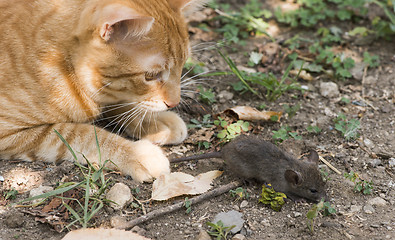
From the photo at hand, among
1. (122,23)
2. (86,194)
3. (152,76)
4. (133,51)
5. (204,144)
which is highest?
(122,23)

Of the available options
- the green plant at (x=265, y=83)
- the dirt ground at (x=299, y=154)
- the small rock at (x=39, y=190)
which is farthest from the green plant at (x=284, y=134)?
the small rock at (x=39, y=190)

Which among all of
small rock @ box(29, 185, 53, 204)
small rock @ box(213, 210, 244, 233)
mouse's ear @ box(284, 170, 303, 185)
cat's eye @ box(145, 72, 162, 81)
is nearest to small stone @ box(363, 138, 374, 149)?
mouse's ear @ box(284, 170, 303, 185)

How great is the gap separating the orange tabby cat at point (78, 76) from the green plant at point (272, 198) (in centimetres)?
79

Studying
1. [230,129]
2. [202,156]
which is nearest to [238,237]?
[202,156]

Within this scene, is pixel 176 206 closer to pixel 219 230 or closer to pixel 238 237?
pixel 219 230

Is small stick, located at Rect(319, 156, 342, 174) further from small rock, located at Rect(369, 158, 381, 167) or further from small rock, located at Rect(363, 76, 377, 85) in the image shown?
small rock, located at Rect(363, 76, 377, 85)

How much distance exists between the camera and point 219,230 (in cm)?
293

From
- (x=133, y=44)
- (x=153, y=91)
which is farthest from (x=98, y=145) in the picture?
(x=133, y=44)

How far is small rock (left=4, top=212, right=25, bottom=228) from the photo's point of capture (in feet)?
9.53

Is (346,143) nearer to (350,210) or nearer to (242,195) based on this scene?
(350,210)

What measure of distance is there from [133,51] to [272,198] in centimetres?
144

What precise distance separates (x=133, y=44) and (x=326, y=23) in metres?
3.39

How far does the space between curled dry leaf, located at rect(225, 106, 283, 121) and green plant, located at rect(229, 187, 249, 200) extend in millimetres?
954

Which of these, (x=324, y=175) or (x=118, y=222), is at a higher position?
(x=118, y=222)
